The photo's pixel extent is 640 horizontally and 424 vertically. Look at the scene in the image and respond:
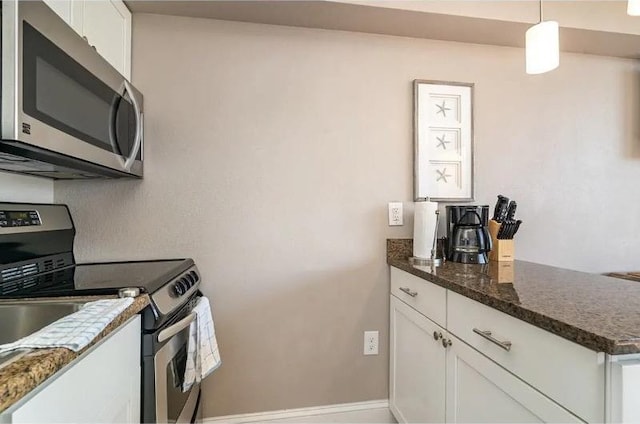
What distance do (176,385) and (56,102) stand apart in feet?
3.21

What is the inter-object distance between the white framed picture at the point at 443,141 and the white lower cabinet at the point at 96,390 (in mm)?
1471

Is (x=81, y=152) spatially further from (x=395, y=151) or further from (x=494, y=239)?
(x=494, y=239)

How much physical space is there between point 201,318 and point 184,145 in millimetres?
825

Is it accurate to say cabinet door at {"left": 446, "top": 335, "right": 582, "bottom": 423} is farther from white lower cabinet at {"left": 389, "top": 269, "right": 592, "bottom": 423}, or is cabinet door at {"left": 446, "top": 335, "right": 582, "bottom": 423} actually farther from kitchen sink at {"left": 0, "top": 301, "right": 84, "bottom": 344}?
kitchen sink at {"left": 0, "top": 301, "right": 84, "bottom": 344}

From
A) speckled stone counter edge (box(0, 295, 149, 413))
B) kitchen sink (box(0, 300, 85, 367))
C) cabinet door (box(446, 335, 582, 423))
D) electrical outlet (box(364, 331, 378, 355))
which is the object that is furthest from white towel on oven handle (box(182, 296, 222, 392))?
cabinet door (box(446, 335, 582, 423))

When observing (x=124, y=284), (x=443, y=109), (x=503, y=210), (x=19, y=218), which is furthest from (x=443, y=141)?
(x=19, y=218)

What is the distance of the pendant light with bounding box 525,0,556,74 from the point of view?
1296mm

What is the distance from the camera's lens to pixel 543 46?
4.31ft

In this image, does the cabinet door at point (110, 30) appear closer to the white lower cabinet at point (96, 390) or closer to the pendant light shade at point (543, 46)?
the white lower cabinet at point (96, 390)

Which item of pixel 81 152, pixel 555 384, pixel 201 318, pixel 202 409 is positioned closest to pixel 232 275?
pixel 201 318

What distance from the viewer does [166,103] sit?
1.66 m

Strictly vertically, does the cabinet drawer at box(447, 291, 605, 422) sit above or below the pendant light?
below

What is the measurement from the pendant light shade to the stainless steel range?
1.62 m

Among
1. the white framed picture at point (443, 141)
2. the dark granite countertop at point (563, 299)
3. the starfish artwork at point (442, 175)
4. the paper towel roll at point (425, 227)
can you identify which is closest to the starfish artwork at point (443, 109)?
the white framed picture at point (443, 141)
